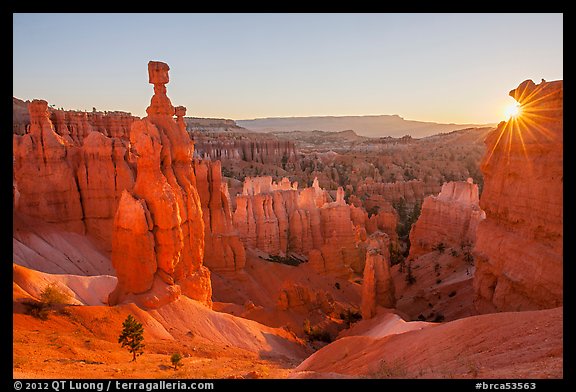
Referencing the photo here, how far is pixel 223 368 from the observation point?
390 inches

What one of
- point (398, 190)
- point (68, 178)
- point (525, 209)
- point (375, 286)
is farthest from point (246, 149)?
point (525, 209)

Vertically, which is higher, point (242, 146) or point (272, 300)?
point (242, 146)

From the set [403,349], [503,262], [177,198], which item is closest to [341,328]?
[503,262]

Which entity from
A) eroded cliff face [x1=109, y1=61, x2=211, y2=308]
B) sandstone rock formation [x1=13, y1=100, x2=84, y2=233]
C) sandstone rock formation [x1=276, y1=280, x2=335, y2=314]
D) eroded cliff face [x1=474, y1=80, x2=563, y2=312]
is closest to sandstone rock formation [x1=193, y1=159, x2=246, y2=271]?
sandstone rock formation [x1=276, y1=280, x2=335, y2=314]

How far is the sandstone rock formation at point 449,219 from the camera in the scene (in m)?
29.3

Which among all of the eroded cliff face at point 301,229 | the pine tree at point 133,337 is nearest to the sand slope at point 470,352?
the pine tree at point 133,337

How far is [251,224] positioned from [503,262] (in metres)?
18.6

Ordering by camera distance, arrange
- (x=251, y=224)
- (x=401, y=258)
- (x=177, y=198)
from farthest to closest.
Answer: (x=401, y=258)
(x=251, y=224)
(x=177, y=198)

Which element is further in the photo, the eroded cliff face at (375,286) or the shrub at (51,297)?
the eroded cliff face at (375,286)

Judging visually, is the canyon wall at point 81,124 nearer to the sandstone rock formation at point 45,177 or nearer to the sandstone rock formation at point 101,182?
the sandstone rock formation at point 45,177

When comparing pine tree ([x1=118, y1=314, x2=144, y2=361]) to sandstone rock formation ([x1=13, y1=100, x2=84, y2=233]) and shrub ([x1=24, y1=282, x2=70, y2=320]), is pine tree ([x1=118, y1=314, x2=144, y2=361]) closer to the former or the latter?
shrub ([x1=24, y1=282, x2=70, y2=320])

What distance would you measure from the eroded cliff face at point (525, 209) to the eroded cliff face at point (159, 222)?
10.4m

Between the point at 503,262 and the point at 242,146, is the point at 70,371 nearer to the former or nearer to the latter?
the point at 503,262

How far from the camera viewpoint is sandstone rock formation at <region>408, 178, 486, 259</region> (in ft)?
96.0
